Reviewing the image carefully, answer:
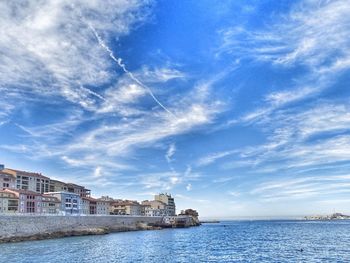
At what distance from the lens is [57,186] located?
15012cm

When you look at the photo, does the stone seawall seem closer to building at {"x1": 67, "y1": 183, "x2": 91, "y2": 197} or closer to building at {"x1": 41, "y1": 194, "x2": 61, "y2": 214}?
building at {"x1": 41, "y1": 194, "x2": 61, "y2": 214}

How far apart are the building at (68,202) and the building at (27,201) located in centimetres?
1082

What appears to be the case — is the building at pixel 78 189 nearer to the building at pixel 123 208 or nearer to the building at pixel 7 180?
the building at pixel 123 208

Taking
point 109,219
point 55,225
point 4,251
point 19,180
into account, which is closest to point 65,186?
point 19,180

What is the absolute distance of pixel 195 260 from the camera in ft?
153

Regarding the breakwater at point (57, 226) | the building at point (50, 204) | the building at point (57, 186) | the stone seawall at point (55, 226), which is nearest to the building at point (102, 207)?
the building at point (57, 186)

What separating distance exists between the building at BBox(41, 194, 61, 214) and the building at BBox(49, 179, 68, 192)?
84.1 ft

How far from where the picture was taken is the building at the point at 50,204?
117m

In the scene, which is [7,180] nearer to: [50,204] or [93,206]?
[50,204]

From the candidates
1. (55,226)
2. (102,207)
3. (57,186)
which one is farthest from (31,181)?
(55,226)

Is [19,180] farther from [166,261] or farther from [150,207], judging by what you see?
[166,261]

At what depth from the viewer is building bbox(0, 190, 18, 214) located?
102 m

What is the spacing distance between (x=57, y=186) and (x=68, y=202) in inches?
880

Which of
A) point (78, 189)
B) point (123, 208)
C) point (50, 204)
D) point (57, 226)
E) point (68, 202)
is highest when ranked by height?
point (78, 189)
